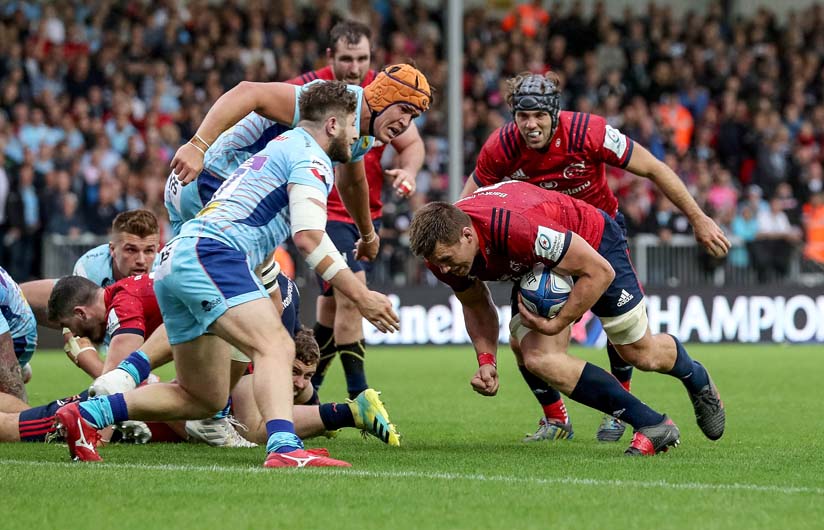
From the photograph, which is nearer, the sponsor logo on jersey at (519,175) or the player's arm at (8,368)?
the player's arm at (8,368)

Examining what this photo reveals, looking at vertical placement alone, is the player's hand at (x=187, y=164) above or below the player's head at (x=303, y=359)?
above

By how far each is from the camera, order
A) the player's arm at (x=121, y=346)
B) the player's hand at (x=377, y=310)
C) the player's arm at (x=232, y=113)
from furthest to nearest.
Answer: the player's arm at (x=121, y=346) < the player's arm at (x=232, y=113) < the player's hand at (x=377, y=310)

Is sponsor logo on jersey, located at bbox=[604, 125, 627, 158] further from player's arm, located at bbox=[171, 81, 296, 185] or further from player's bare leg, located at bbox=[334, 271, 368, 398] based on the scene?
player's bare leg, located at bbox=[334, 271, 368, 398]

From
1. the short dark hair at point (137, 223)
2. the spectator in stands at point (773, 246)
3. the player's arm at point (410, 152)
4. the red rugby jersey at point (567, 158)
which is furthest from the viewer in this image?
the spectator in stands at point (773, 246)

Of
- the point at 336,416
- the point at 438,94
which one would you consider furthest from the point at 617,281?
the point at 438,94

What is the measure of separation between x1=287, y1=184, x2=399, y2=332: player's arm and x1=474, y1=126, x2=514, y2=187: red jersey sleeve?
2282mm

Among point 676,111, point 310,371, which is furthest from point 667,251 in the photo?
point 310,371

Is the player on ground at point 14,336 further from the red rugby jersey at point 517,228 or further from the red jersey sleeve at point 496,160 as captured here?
the red jersey sleeve at point 496,160

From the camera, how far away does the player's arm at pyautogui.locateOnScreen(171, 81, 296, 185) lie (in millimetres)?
7266

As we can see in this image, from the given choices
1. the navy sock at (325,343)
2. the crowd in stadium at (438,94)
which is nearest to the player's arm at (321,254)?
the navy sock at (325,343)

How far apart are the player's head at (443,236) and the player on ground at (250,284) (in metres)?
0.50

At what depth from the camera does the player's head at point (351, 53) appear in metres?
9.48

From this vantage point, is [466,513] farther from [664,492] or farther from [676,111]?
[676,111]

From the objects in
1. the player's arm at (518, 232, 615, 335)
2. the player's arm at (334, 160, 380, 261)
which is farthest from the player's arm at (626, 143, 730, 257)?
the player's arm at (334, 160, 380, 261)
